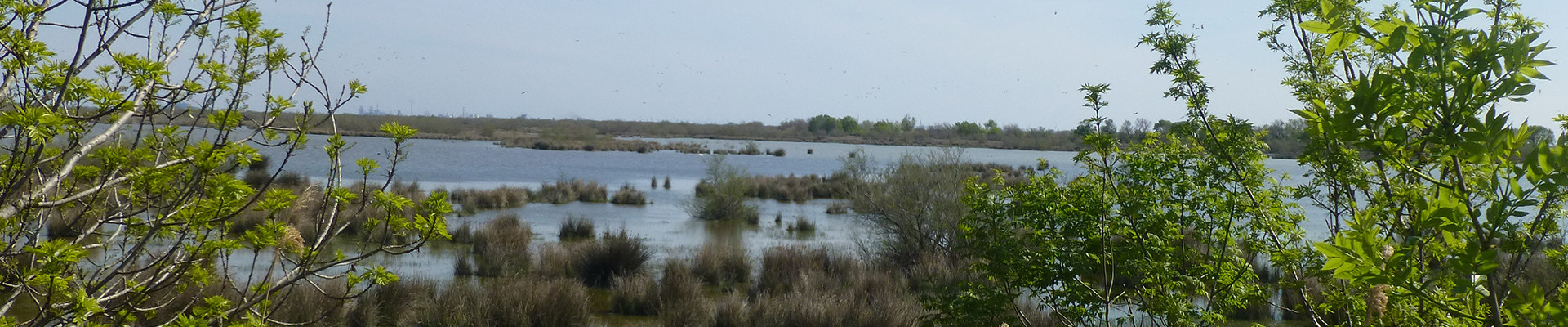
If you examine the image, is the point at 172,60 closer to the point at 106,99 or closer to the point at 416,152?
the point at 106,99

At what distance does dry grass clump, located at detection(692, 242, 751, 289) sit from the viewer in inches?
442

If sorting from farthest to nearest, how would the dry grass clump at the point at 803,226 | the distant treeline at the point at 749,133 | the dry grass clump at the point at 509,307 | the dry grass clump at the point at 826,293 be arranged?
1. the distant treeline at the point at 749,133
2. the dry grass clump at the point at 803,226
3. the dry grass clump at the point at 826,293
4. the dry grass clump at the point at 509,307

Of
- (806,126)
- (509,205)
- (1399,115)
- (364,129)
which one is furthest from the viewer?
(806,126)

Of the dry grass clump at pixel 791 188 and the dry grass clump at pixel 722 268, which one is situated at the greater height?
the dry grass clump at pixel 722 268

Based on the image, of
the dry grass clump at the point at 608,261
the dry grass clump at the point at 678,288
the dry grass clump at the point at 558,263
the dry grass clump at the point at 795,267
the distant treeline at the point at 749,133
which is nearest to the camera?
the dry grass clump at the point at 678,288

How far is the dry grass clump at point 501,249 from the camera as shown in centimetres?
1113

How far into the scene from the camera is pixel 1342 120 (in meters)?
1.65

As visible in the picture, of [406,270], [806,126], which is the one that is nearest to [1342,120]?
[406,270]

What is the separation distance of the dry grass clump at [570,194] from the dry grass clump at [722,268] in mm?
11487

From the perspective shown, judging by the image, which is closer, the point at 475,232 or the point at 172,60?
the point at 172,60

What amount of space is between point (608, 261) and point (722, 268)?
55.1 inches

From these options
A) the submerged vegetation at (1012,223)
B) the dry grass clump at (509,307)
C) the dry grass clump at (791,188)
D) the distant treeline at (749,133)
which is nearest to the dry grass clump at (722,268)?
the submerged vegetation at (1012,223)

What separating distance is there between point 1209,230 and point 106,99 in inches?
186

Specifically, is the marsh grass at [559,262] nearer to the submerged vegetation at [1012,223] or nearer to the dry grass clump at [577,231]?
the submerged vegetation at [1012,223]
